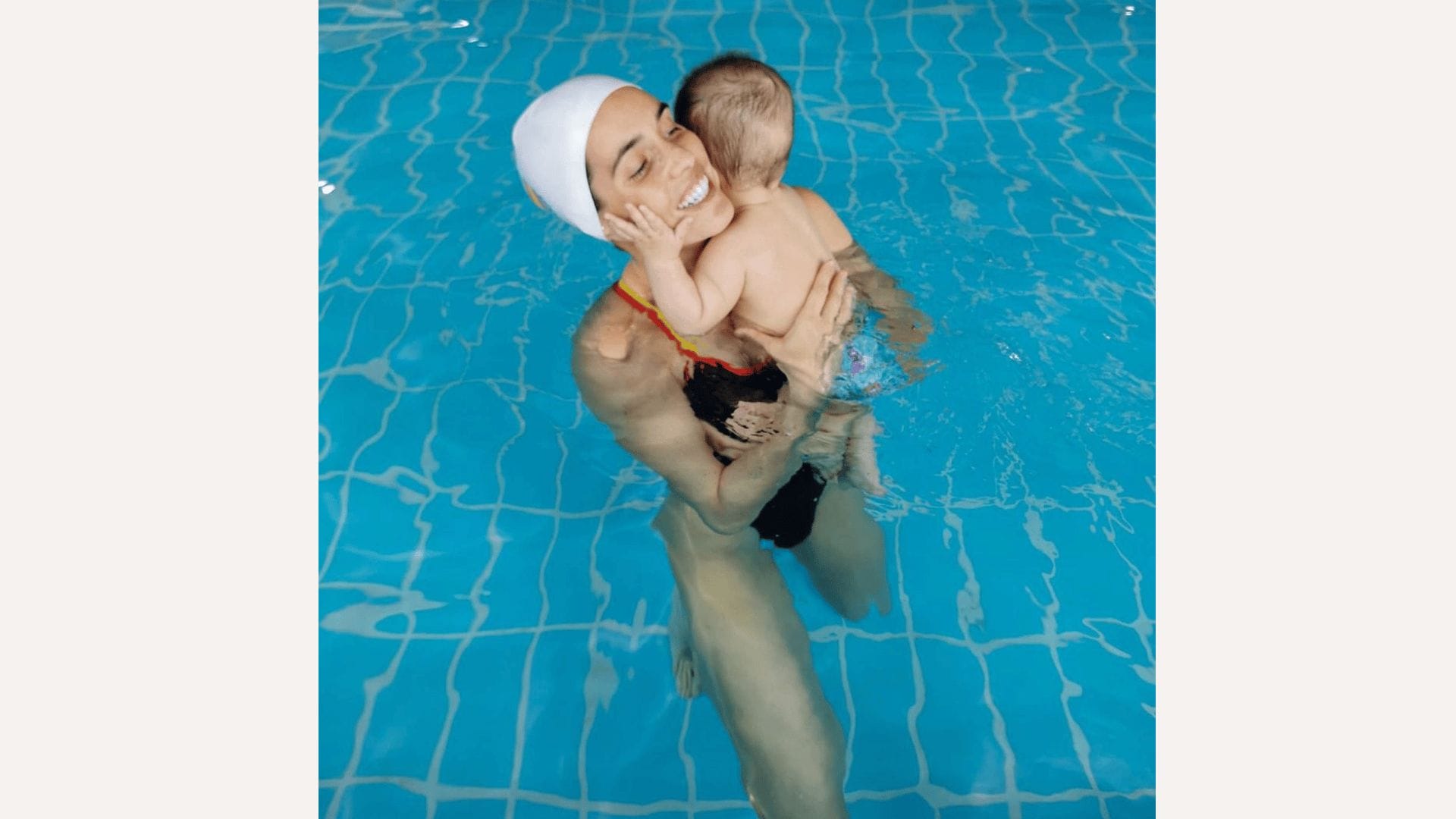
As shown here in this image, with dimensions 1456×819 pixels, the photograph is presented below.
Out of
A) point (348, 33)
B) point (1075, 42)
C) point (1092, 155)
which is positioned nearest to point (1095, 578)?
point (1092, 155)

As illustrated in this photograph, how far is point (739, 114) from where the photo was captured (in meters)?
2.74

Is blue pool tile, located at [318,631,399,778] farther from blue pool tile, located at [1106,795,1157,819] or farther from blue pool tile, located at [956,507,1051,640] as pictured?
blue pool tile, located at [1106,795,1157,819]

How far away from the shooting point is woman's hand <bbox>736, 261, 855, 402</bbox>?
2.94 meters

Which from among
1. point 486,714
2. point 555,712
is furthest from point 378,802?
point 555,712

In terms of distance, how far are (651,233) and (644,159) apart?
16 centimetres

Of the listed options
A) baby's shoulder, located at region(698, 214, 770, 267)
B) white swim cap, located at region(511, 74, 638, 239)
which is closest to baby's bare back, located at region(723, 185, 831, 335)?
baby's shoulder, located at region(698, 214, 770, 267)

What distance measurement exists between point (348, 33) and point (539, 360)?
10.2 feet

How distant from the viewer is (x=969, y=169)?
→ 5340mm

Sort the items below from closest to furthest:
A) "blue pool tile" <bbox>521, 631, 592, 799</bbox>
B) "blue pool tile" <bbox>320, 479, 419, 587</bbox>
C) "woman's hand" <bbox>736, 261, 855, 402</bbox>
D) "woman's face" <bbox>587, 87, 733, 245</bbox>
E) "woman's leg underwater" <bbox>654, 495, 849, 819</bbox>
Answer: "woman's face" <bbox>587, 87, 733, 245</bbox> → "woman's leg underwater" <bbox>654, 495, 849, 819</bbox> → "woman's hand" <bbox>736, 261, 855, 402</bbox> → "blue pool tile" <bbox>521, 631, 592, 799</bbox> → "blue pool tile" <bbox>320, 479, 419, 587</bbox>

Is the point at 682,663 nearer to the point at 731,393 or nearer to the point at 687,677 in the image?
the point at 687,677

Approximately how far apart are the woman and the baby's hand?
42 mm

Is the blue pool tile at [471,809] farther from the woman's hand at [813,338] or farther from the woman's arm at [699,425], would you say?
the woman's hand at [813,338]

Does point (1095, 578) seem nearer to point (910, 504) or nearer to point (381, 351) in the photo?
point (910, 504)

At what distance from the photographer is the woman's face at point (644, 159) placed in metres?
2.55
